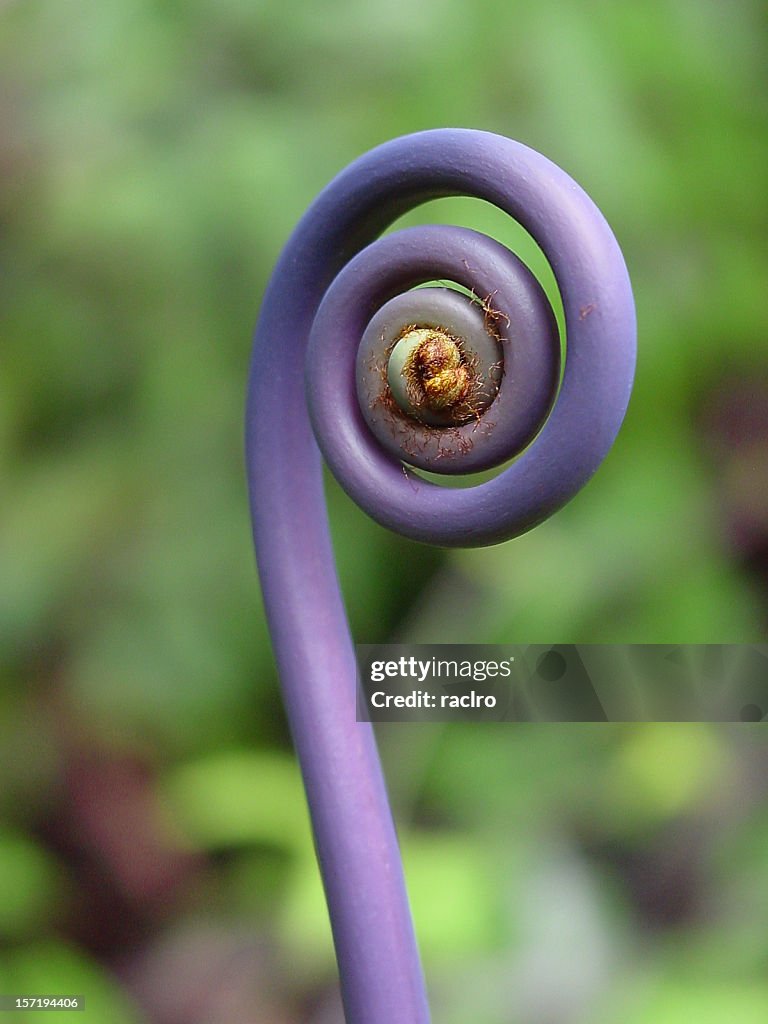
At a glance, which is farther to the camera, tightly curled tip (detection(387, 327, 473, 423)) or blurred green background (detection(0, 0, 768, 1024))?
blurred green background (detection(0, 0, 768, 1024))

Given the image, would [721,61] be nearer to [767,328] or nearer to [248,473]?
[767,328]

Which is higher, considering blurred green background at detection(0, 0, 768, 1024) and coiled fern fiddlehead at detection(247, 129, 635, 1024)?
blurred green background at detection(0, 0, 768, 1024)

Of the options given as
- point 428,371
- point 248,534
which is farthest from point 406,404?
point 248,534

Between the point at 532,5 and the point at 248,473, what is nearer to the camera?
the point at 248,473

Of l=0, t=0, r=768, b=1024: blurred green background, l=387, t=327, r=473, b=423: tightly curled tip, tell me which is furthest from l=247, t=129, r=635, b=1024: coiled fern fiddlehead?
l=0, t=0, r=768, b=1024: blurred green background

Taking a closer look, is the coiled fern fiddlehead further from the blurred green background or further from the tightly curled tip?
the blurred green background

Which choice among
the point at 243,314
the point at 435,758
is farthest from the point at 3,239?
the point at 435,758

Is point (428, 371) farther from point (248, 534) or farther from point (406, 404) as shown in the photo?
point (248, 534)
